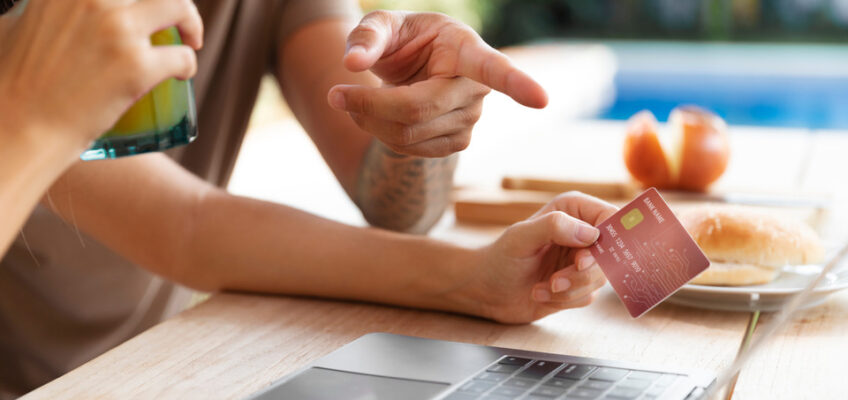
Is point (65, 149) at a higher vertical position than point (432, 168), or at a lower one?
higher

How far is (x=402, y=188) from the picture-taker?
1.24 m

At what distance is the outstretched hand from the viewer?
2.50 ft

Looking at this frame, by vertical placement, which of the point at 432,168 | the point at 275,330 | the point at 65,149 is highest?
the point at 65,149

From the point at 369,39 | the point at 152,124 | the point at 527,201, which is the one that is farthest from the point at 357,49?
the point at 527,201

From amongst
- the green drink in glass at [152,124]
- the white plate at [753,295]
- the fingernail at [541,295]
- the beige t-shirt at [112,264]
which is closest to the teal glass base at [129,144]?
the green drink in glass at [152,124]

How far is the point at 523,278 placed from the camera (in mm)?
876

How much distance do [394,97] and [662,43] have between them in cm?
820

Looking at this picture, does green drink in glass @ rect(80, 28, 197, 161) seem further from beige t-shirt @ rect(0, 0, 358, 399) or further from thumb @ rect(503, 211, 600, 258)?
beige t-shirt @ rect(0, 0, 358, 399)

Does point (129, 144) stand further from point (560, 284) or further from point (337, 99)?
point (560, 284)

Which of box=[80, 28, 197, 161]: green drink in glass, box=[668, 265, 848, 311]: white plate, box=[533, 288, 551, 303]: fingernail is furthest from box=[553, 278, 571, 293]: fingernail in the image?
box=[80, 28, 197, 161]: green drink in glass

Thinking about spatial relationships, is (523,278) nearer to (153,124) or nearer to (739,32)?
(153,124)

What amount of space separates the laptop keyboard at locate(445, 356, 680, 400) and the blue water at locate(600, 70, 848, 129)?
19.2 ft

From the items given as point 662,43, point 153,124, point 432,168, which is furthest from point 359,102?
point 662,43

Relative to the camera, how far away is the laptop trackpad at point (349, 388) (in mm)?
674
